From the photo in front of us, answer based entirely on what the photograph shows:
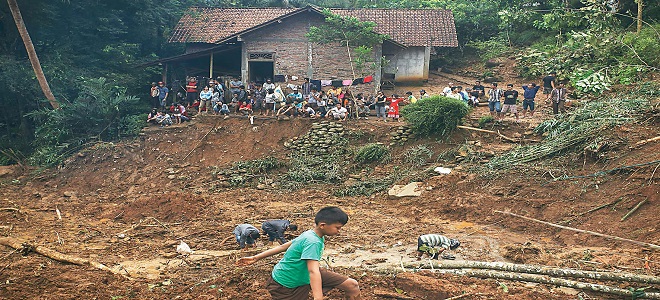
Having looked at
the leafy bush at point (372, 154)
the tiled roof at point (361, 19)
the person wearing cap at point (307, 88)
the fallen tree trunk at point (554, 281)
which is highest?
the tiled roof at point (361, 19)

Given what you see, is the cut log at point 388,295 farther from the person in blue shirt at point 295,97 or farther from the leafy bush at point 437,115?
the person in blue shirt at point 295,97

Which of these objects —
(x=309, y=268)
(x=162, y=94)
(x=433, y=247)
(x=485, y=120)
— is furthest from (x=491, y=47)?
(x=309, y=268)

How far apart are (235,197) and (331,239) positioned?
16.7ft

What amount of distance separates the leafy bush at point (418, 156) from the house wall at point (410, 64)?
948 cm

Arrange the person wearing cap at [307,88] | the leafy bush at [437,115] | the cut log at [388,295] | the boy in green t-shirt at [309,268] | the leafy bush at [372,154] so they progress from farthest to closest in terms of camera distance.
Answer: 1. the person wearing cap at [307,88]
2. the leafy bush at [372,154]
3. the leafy bush at [437,115]
4. the cut log at [388,295]
5. the boy in green t-shirt at [309,268]

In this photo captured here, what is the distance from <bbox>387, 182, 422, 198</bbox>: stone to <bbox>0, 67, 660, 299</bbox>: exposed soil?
7.5 inches

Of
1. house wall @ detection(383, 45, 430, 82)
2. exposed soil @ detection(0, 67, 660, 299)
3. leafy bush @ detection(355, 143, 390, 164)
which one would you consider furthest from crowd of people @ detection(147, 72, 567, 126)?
house wall @ detection(383, 45, 430, 82)

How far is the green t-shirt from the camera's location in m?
4.88

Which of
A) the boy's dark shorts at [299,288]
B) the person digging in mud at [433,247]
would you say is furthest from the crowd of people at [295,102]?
the boy's dark shorts at [299,288]

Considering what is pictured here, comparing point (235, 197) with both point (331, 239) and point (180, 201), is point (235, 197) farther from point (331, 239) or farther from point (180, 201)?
point (331, 239)

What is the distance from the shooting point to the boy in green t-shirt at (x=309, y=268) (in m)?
4.86

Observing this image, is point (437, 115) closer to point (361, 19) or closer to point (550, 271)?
point (550, 271)

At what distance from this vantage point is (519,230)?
10398 millimetres

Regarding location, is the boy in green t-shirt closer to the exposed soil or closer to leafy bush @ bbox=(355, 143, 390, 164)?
the exposed soil
